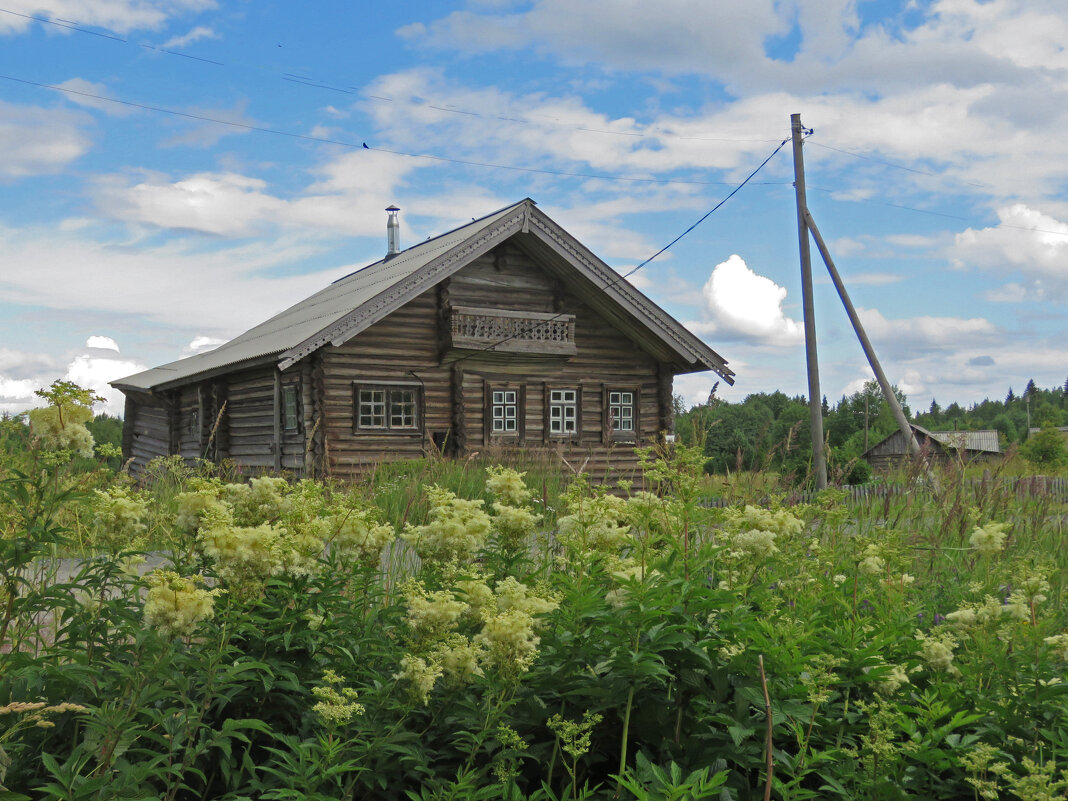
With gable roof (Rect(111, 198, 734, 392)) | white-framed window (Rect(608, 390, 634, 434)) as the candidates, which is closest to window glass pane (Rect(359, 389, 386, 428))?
gable roof (Rect(111, 198, 734, 392))

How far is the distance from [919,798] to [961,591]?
2.18 m

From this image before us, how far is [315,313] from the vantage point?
20.4 m

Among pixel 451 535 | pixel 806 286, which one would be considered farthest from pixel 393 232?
pixel 451 535

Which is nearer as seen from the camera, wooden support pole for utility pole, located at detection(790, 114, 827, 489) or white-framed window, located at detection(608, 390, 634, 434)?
wooden support pole for utility pole, located at detection(790, 114, 827, 489)

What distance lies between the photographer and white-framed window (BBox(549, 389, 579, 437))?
19.5m

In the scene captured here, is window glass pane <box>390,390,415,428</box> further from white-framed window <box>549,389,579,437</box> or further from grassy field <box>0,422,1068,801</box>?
grassy field <box>0,422,1068,801</box>

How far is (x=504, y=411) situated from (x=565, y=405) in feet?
5.17

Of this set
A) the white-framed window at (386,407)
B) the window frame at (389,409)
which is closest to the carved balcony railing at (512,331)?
the window frame at (389,409)

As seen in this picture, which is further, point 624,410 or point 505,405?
point 624,410

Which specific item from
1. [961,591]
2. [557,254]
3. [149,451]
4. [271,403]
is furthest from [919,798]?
[149,451]

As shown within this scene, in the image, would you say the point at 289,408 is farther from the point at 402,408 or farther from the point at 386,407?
the point at 402,408

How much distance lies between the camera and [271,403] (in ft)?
61.0

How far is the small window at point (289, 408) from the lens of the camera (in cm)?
1772

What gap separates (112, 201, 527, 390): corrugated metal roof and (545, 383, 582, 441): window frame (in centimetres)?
389
